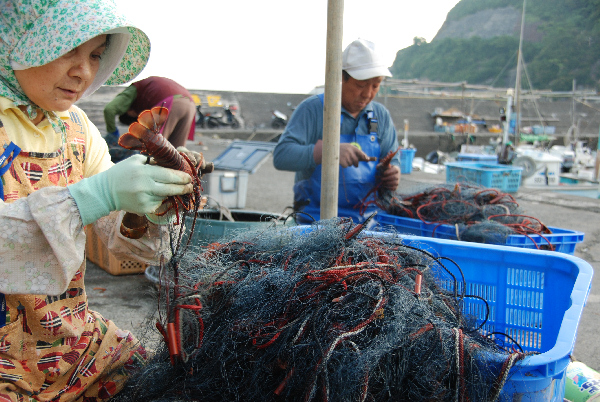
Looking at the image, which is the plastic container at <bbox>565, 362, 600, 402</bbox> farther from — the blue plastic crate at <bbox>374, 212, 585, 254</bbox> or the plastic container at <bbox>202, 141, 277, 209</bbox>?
the plastic container at <bbox>202, 141, 277, 209</bbox>

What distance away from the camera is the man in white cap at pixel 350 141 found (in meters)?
3.06

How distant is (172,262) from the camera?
142 cm

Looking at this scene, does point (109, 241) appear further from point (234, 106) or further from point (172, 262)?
point (234, 106)

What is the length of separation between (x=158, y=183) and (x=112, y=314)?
2072 millimetres

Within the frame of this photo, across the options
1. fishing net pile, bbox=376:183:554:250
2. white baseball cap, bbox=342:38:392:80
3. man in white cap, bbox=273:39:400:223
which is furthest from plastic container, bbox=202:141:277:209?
fishing net pile, bbox=376:183:554:250

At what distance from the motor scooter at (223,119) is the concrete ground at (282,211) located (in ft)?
41.5

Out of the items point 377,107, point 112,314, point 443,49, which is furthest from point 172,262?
point 443,49

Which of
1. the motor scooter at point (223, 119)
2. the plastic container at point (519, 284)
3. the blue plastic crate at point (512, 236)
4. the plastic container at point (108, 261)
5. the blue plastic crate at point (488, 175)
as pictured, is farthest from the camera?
the motor scooter at point (223, 119)

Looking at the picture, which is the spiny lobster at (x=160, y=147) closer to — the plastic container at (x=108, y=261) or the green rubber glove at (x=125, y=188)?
the green rubber glove at (x=125, y=188)

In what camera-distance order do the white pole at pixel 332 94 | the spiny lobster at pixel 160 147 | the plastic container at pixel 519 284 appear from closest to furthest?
the spiny lobster at pixel 160 147 → the plastic container at pixel 519 284 → the white pole at pixel 332 94

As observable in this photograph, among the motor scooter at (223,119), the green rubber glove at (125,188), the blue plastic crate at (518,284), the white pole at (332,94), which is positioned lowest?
the blue plastic crate at (518,284)

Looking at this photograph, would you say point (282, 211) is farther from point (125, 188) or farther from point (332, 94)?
point (125, 188)

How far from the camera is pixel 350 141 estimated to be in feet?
10.8

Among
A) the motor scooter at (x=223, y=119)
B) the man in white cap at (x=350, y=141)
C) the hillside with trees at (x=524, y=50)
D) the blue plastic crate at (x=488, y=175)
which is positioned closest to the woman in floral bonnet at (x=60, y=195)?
the man in white cap at (x=350, y=141)
